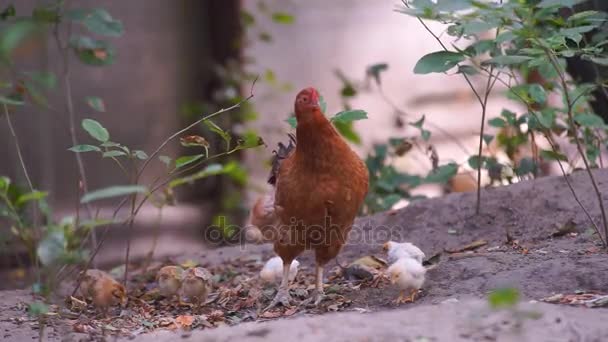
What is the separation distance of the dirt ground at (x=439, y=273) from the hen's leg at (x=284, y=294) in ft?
0.24

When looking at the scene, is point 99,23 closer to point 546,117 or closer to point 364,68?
point 546,117

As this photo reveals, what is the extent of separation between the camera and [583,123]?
438cm

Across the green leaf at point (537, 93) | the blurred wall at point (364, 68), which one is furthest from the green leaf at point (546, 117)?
the blurred wall at point (364, 68)

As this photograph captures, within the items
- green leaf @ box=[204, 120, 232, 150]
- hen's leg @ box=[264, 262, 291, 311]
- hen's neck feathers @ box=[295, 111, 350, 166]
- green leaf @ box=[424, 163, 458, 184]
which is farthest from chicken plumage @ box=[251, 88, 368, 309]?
green leaf @ box=[424, 163, 458, 184]

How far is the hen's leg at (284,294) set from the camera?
12.0ft

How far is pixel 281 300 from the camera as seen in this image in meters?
3.68

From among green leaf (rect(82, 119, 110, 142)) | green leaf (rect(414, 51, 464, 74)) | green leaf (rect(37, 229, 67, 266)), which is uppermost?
green leaf (rect(414, 51, 464, 74))

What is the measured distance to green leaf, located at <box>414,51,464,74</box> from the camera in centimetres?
344

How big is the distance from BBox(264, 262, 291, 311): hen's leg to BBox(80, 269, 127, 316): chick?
25.7 inches

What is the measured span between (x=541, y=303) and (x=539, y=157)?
2365mm

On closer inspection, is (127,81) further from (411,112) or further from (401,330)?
(401,330)

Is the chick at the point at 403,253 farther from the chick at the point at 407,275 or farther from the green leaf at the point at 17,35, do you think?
the green leaf at the point at 17,35

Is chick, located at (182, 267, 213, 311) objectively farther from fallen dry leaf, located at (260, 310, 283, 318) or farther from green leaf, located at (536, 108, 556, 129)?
green leaf, located at (536, 108, 556, 129)

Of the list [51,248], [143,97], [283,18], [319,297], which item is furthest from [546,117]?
[143,97]
